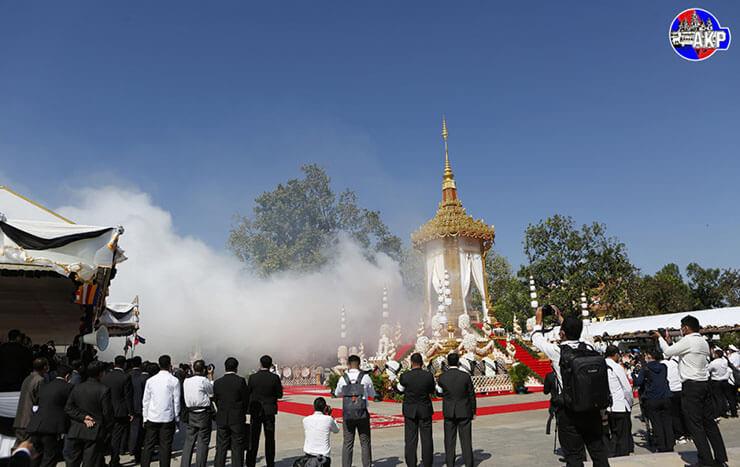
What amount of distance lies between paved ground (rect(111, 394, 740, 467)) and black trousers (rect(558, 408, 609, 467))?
912 mm

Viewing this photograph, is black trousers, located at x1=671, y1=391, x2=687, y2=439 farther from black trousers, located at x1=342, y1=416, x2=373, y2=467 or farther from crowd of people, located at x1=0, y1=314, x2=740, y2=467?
black trousers, located at x1=342, y1=416, x2=373, y2=467

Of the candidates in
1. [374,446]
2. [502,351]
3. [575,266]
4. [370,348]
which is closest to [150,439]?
[374,446]

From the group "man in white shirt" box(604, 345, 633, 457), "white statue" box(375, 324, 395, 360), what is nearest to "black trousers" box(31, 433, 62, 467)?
"man in white shirt" box(604, 345, 633, 457)

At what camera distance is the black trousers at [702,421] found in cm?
618

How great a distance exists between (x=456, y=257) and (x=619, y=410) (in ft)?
81.2

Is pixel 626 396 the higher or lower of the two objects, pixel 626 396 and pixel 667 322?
the lower

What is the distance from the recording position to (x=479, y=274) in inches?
1284

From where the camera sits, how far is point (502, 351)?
24.1 metres

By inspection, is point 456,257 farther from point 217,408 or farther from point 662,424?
point 217,408

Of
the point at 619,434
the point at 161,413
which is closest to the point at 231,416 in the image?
the point at 161,413

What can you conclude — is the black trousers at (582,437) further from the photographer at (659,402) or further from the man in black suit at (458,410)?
the photographer at (659,402)

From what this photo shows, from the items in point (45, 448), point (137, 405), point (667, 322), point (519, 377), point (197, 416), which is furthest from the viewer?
point (667, 322)

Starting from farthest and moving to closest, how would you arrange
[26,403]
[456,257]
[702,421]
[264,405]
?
[456,257] → [264,405] → [26,403] → [702,421]

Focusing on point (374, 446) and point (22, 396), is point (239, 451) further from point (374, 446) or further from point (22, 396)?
point (374, 446)
